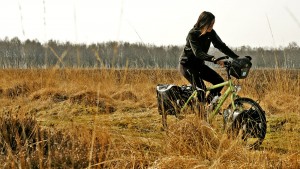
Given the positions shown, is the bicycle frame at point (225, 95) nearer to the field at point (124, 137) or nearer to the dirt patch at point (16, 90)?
the field at point (124, 137)

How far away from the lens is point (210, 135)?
466 centimetres

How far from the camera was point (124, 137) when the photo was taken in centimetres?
459

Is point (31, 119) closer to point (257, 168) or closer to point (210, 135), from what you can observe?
point (210, 135)

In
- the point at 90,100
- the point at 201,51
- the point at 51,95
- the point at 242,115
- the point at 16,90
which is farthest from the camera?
the point at 16,90

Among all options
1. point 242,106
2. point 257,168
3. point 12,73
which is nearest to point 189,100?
point 242,106

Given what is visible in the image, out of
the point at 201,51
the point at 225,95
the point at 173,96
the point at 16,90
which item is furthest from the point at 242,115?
the point at 16,90

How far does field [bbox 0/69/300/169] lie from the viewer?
3537mm

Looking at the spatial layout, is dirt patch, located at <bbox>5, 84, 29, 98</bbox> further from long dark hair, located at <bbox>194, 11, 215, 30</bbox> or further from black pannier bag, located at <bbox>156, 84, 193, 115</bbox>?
long dark hair, located at <bbox>194, 11, 215, 30</bbox>

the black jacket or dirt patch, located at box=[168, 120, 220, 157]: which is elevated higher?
the black jacket

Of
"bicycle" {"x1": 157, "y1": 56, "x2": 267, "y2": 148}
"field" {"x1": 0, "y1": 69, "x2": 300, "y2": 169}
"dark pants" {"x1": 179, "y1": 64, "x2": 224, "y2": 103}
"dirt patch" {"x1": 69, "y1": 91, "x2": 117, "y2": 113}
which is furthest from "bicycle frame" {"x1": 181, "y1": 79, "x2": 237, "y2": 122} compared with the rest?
"dirt patch" {"x1": 69, "y1": 91, "x2": 117, "y2": 113}

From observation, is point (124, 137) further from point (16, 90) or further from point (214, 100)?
point (16, 90)

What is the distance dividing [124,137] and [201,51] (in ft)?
4.87

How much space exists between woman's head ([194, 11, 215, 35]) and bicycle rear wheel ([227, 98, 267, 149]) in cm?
100

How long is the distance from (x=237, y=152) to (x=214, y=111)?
1539 mm
